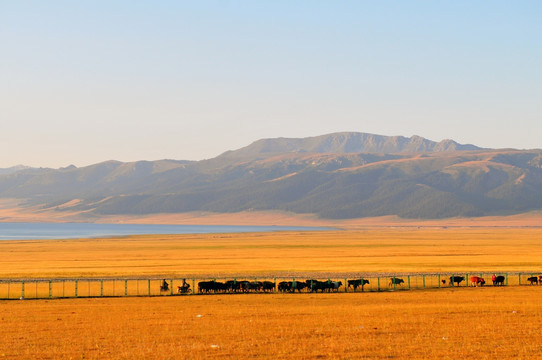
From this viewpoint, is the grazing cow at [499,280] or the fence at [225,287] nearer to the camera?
the fence at [225,287]

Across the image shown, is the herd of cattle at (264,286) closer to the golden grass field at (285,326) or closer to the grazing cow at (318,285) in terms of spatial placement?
the grazing cow at (318,285)

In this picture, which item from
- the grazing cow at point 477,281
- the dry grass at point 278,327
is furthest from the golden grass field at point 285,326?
the grazing cow at point 477,281

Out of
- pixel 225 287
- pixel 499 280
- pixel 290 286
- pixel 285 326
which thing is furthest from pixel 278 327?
pixel 499 280

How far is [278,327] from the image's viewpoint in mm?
39062

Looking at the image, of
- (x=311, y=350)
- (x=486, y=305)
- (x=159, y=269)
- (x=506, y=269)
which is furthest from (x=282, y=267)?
(x=311, y=350)

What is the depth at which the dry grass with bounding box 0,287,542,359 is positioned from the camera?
31.6 m

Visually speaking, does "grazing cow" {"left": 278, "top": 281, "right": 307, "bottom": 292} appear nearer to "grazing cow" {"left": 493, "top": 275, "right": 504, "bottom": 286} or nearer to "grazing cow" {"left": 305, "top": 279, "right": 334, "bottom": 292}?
"grazing cow" {"left": 305, "top": 279, "right": 334, "bottom": 292}

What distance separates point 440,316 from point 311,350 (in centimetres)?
1344

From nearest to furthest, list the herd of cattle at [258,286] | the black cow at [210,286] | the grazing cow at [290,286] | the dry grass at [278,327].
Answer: the dry grass at [278,327] < the black cow at [210,286] < the herd of cattle at [258,286] < the grazing cow at [290,286]

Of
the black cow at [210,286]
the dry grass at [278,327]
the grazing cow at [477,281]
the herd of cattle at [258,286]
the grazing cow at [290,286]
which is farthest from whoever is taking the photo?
the grazing cow at [477,281]

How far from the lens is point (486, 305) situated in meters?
48.7

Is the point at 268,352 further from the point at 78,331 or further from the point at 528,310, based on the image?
the point at 528,310

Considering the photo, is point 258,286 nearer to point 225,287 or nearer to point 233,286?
point 233,286

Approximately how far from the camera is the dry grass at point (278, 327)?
104 feet
